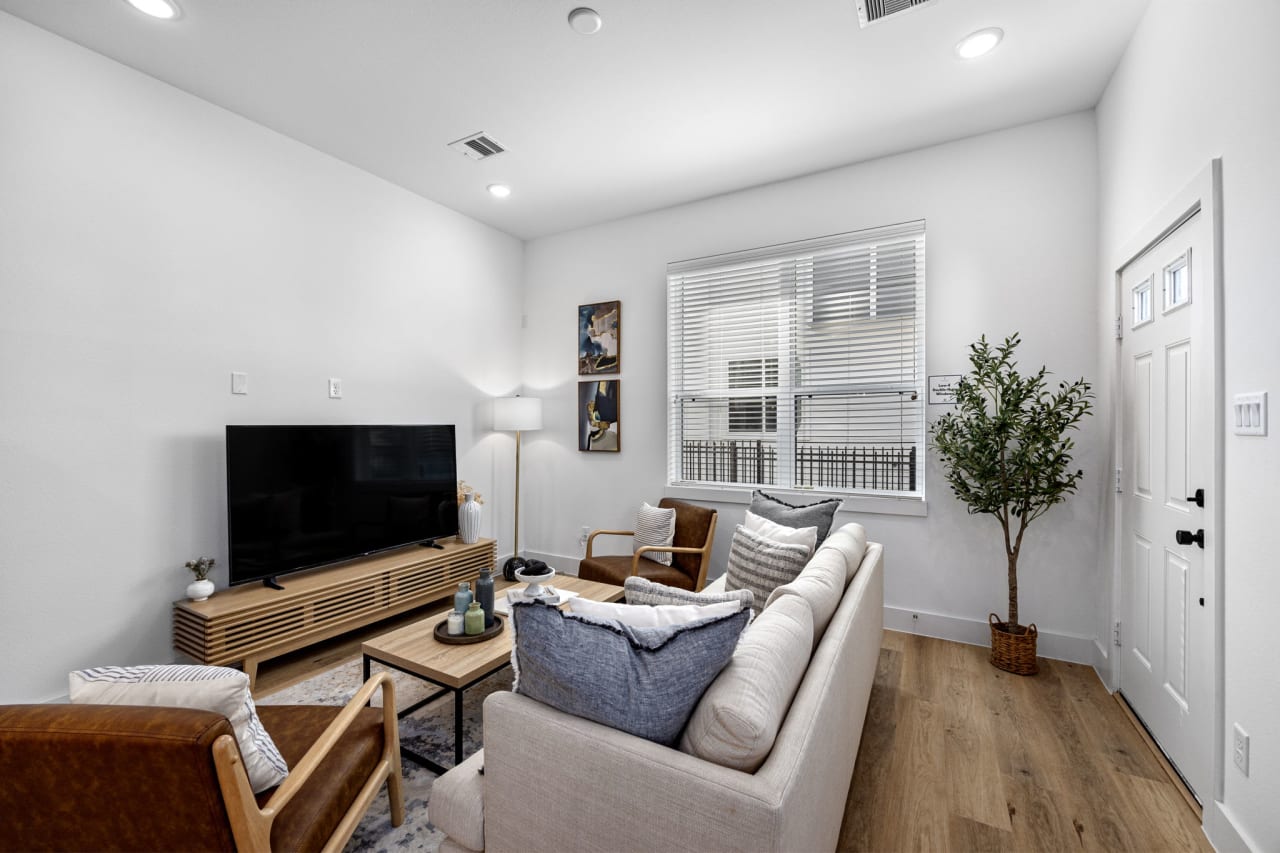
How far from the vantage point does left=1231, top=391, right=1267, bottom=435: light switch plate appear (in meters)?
1.47

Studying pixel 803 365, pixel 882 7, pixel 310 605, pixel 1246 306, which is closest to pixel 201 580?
pixel 310 605

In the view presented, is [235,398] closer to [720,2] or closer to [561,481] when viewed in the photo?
[561,481]

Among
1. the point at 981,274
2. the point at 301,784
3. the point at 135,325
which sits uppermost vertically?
the point at 981,274

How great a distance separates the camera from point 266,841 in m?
1.12

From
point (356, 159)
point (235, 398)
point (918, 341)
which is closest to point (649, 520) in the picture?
point (918, 341)

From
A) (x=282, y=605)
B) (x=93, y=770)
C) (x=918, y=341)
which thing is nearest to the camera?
(x=93, y=770)

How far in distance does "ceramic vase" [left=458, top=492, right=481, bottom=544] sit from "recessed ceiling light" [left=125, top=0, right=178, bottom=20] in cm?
297

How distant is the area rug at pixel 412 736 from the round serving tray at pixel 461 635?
0.41 m

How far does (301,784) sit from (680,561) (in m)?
2.73

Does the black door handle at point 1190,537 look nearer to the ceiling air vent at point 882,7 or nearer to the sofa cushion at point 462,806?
the ceiling air vent at point 882,7

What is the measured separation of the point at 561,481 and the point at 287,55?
329 cm

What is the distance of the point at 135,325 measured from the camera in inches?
105

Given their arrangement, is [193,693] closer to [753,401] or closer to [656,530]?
[656,530]

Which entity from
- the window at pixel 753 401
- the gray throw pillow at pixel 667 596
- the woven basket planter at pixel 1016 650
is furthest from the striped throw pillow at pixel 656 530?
the gray throw pillow at pixel 667 596
